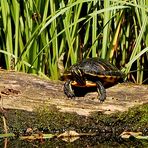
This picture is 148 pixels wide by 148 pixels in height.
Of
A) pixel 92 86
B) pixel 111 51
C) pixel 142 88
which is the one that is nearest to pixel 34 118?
pixel 92 86

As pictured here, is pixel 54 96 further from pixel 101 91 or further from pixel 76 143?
pixel 76 143

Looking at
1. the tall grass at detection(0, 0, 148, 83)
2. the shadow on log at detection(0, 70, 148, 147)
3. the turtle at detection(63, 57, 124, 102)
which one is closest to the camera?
the shadow on log at detection(0, 70, 148, 147)

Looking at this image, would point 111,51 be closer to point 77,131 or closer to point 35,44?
point 35,44

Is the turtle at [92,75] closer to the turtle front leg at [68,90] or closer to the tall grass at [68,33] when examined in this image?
the turtle front leg at [68,90]

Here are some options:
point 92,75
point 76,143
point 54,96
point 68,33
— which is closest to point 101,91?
point 92,75

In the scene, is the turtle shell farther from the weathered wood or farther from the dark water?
the dark water

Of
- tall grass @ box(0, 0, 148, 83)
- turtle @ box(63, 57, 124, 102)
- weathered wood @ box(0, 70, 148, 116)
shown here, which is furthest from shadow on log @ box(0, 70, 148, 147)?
tall grass @ box(0, 0, 148, 83)
